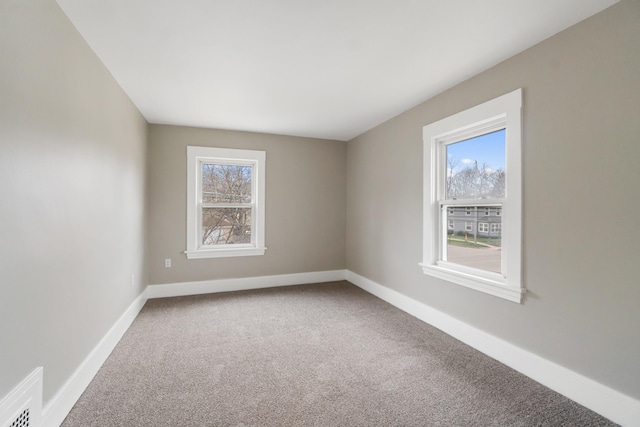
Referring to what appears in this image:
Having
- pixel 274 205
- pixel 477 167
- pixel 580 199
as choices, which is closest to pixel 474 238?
pixel 477 167

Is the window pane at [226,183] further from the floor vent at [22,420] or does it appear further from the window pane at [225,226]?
the floor vent at [22,420]

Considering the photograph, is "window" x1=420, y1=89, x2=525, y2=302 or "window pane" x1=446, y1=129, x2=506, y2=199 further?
"window pane" x1=446, y1=129, x2=506, y2=199

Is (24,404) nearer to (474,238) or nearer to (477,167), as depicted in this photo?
(474,238)

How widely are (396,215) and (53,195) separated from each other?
124 inches

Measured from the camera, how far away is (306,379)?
2100mm

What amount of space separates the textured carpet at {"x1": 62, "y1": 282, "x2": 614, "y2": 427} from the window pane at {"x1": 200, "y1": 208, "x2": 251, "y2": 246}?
136cm

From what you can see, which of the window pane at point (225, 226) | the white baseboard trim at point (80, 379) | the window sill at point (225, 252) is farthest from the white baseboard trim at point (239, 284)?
the white baseboard trim at point (80, 379)

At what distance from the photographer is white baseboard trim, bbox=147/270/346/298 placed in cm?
404

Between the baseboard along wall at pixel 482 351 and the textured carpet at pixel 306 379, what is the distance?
2.5 inches

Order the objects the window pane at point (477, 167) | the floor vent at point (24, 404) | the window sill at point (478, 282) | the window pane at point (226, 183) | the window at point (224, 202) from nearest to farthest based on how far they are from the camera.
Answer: the floor vent at point (24, 404)
the window sill at point (478, 282)
the window pane at point (477, 167)
the window at point (224, 202)
the window pane at point (226, 183)

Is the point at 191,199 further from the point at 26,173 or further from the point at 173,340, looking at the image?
the point at 26,173

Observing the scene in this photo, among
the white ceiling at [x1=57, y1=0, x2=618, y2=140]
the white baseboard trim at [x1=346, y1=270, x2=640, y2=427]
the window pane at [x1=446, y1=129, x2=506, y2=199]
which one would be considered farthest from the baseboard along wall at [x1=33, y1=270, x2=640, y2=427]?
the white ceiling at [x1=57, y1=0, x2=618, y2=140]

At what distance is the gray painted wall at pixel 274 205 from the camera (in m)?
4.01

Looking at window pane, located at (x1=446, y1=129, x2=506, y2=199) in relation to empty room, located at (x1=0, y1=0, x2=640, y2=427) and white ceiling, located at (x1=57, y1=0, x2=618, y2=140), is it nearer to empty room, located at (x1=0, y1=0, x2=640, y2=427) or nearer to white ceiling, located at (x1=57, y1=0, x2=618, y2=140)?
empty room, located at (x1=0, y1=0, x2=640, y2=427)
